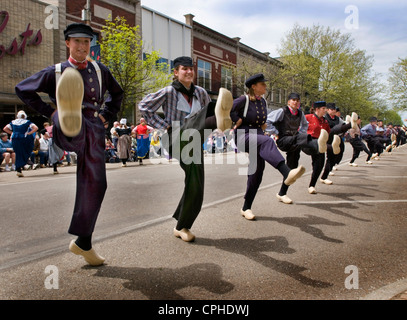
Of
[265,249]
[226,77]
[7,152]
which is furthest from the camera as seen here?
[226,77]

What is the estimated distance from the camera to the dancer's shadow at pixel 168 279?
2.76m

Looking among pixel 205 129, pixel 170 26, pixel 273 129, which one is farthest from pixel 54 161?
pixel 170 26

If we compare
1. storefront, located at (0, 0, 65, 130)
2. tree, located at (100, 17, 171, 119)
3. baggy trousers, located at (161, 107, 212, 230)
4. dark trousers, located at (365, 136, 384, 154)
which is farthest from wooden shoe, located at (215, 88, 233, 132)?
storefront, located at (0, 0, 65, 130)

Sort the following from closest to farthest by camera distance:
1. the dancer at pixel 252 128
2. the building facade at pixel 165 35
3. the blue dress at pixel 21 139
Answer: the dancer at pixel 252 128 → the blue dress at pixel 21 139 → the building facade at pixel 165 35

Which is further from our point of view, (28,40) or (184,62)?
(28,40)

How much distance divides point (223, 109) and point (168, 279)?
62.9 inches

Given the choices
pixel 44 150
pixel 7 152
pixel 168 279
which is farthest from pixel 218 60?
pixel 168 279

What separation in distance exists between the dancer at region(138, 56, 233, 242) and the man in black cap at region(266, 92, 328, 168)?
219 centimetres

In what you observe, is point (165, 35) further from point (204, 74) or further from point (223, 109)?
point (223, 109)

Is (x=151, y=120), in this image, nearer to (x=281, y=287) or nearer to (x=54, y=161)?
(x=281, y=287)

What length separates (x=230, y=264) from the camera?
334cm

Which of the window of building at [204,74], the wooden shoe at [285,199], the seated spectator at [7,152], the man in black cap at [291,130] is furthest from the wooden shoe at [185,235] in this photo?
the window of building at [204,74]

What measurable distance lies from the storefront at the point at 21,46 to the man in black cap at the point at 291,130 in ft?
55.8

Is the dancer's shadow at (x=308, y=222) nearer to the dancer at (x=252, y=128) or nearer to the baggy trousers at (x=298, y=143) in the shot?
the dancer at (x=252, y=128)
